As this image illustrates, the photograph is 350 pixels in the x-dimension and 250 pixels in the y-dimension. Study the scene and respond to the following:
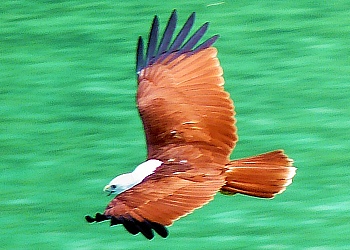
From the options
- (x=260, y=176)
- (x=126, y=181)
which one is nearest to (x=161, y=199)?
(x=126, y=181)

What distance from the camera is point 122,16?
880 centimetres

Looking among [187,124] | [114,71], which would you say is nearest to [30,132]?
[114,71]

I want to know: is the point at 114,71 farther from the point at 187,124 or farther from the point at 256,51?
the point at 187,124

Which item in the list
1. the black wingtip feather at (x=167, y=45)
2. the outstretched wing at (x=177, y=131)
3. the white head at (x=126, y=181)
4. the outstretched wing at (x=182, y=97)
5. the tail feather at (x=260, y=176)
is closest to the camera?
the outstretched wing at (x=177, y=131)

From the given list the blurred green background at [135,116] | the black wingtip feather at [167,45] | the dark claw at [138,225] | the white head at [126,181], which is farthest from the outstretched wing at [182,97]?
the dark claw at [138,225]

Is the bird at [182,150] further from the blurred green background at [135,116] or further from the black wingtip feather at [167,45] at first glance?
the blurred green background at [135,116]

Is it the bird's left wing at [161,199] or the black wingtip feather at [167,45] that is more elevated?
the black wingtip feather at [167,45]

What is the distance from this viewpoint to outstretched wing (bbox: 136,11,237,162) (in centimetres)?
580

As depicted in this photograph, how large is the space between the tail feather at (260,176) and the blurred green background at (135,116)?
2.25 ft

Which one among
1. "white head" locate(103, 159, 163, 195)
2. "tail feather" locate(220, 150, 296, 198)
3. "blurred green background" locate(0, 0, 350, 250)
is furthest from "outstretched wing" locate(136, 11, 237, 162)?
"blurred green background" locate(0, 0, 350, 250)

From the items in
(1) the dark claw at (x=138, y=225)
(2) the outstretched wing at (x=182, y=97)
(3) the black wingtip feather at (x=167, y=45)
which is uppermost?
(3) the black wingtip feather at (x=167, y=45)

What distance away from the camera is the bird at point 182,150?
16.3 ft

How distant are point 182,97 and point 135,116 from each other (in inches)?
62.5

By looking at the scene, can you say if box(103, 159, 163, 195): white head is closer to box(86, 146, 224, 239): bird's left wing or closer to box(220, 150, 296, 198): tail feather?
box(86, 146, 224, 239): bird's left wing
